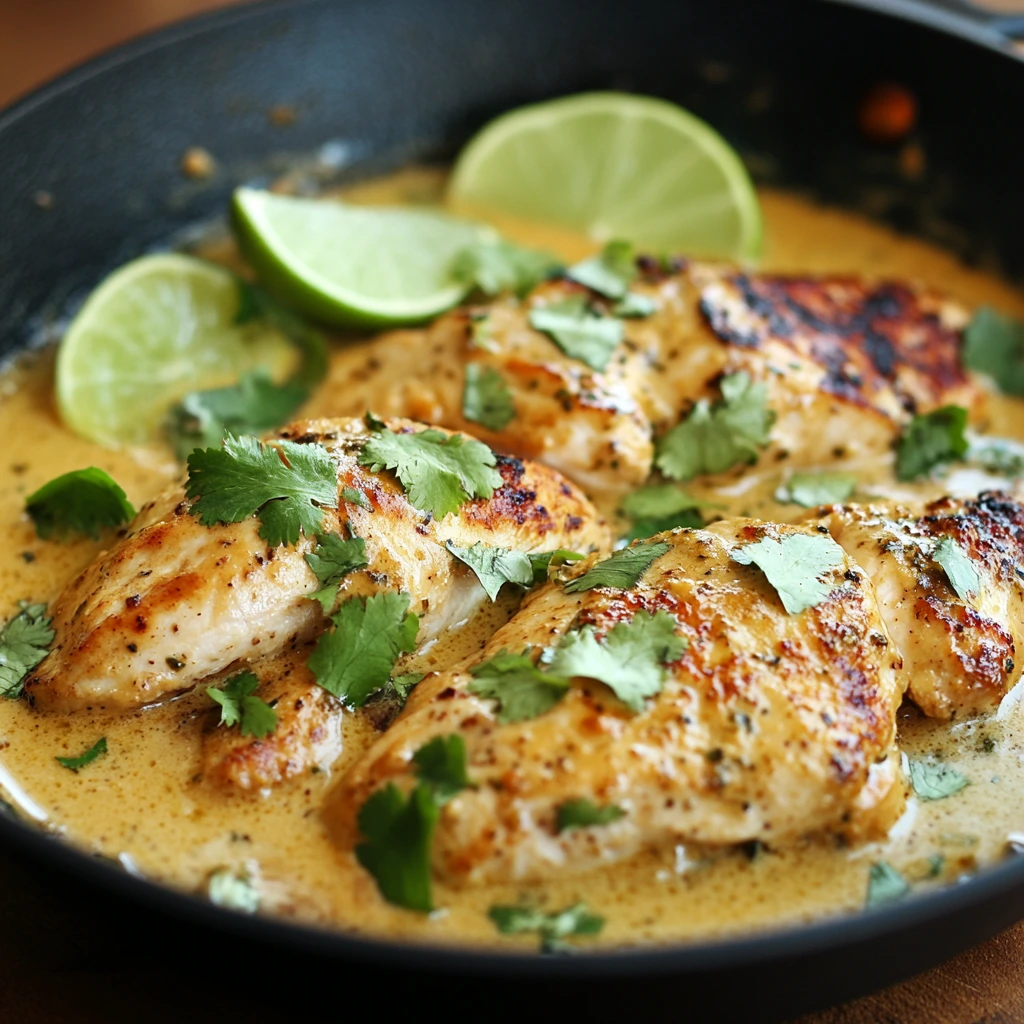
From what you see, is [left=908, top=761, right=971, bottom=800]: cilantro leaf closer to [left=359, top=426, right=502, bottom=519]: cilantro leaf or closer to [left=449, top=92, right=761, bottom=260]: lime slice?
[left=359, top=426, right=502, bottom=519]: cilantro leaf

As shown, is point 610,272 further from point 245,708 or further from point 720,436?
point 245,708

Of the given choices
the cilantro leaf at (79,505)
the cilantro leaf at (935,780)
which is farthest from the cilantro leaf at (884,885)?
the cilantro leaf at (79,505)

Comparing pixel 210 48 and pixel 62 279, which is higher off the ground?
pixel 210 48

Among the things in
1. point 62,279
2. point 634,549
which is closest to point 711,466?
point 634,549

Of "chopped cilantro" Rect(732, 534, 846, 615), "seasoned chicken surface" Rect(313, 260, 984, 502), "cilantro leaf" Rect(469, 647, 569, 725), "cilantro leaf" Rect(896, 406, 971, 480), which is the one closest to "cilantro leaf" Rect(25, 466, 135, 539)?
"seasoned chicken surface" Rect(313, 260, 984, 502)

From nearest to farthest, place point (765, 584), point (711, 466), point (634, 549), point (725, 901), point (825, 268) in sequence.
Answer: point (725, 901) → point (765, 584) → point (634, 549) → point (711, 466) → point (825, 268)

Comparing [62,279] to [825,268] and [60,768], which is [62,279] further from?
[825,268]
